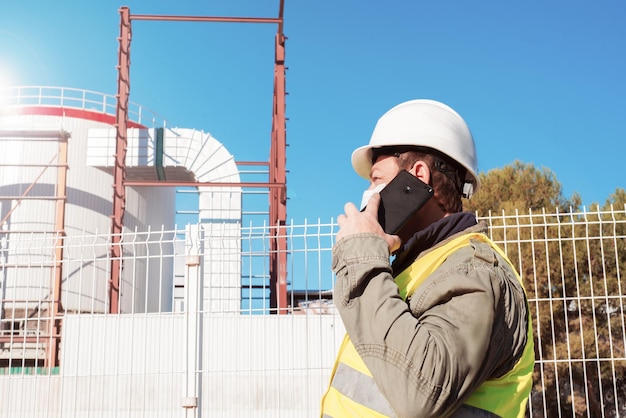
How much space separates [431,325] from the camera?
4.22 ft

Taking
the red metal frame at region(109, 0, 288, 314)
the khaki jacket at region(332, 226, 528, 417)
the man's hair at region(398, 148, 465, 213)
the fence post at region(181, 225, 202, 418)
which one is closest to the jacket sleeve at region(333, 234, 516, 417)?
the khaki jacket at region(332, 226, 528, 417)

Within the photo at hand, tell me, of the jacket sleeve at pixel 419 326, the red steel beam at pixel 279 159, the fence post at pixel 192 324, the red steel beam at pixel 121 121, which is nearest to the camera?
the jacket sleeve at pixel 419 326

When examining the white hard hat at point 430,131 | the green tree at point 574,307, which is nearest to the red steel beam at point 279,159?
the green tree at point 574,307

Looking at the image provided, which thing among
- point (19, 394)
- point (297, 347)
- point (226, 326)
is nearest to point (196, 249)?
point (226, 326)

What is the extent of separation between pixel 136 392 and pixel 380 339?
5856 mm

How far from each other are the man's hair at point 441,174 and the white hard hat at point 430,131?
0.07 ft

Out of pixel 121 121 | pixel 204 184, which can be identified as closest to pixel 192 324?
pixel 204 184

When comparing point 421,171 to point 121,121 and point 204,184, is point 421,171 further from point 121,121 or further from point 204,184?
point 121,121

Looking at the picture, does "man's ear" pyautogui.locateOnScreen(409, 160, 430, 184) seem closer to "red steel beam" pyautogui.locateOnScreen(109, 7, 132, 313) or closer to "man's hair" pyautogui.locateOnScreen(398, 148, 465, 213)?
"man's hair" pyautogui.locateOnScreen(398, 148, 465, 213)

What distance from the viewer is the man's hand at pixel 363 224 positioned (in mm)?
1415

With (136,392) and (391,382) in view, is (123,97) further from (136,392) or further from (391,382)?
(391,382)

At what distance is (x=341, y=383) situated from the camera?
150cm

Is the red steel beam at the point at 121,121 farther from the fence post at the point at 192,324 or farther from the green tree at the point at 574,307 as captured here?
the fence post at the point at 192,324

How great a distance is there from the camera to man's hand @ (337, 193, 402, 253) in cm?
142
